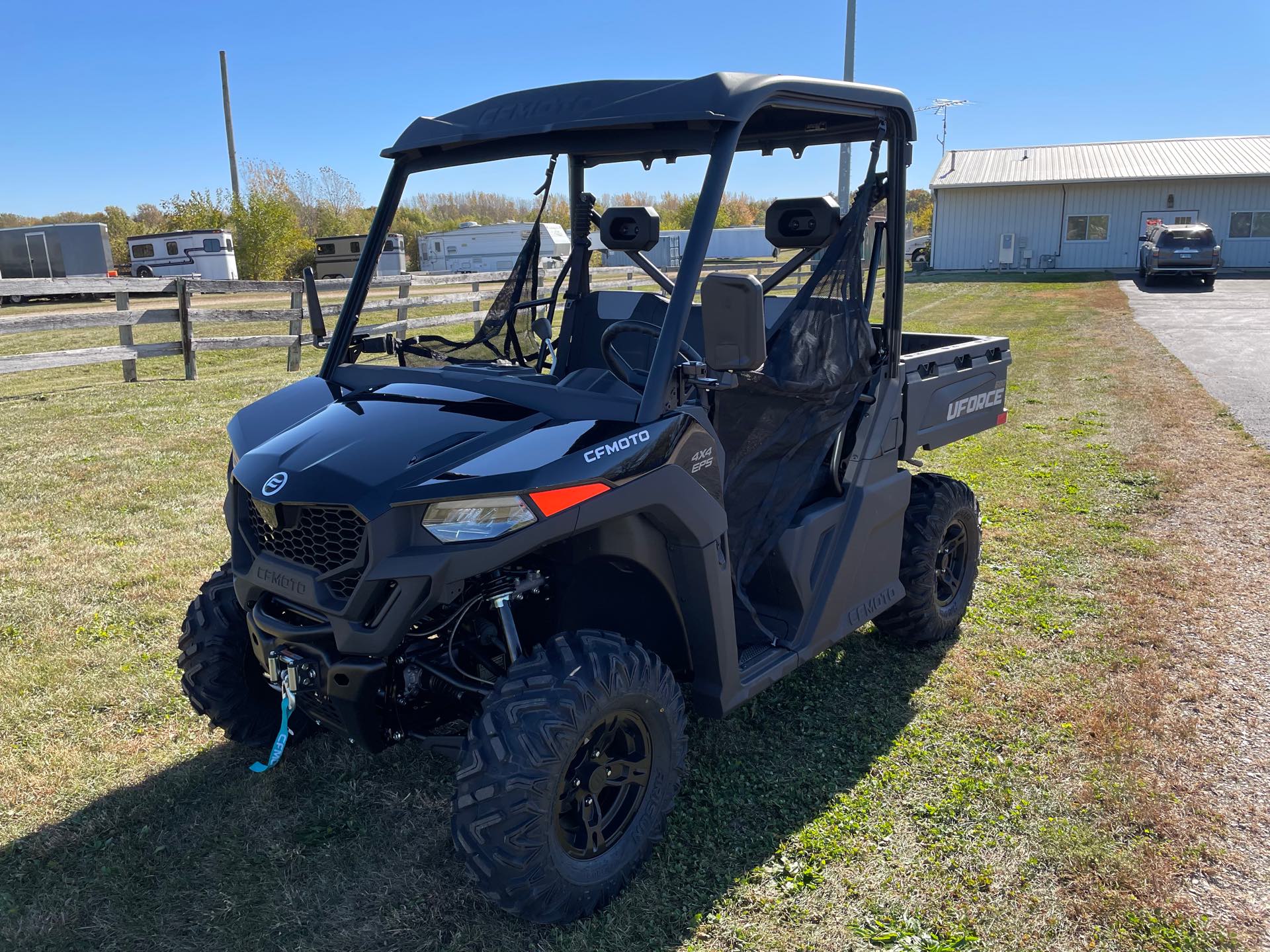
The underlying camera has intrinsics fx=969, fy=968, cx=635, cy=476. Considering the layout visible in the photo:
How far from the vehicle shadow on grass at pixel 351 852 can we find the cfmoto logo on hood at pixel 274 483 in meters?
1.22

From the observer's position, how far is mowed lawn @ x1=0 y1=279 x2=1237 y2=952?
273cm

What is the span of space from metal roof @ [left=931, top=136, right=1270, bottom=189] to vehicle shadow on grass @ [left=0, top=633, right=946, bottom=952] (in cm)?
3541

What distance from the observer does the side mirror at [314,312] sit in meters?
3.37

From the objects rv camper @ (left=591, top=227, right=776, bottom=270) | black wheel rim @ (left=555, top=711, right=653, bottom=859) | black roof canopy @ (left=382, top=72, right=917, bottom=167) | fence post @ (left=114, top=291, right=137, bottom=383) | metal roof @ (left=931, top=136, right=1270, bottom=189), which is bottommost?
black wheel rim @ (left=555, top=711, right=653, bottom=859)

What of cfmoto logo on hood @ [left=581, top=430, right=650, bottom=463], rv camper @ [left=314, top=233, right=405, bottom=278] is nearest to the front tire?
cfmoto logo on hood @ [left=581, top=430, right=650, bottom=463]

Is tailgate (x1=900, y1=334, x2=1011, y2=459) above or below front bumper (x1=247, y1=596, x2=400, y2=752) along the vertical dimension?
above

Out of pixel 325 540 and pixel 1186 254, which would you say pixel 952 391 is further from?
pixel 1186 254

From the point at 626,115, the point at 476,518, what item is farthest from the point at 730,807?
the point at 626,115

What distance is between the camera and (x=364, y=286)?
347 centimetres

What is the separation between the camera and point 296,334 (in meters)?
13.7

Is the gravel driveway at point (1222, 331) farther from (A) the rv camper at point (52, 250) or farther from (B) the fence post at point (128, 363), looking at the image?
(A) the rv camper at point (52, 250)

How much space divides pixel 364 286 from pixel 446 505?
4.55 feet

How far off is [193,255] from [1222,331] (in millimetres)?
31976

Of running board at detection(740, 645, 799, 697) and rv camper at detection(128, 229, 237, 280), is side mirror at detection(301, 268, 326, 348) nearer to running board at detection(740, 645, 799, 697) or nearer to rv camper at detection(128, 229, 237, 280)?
running board at detection(740, 645, 799, 697)
